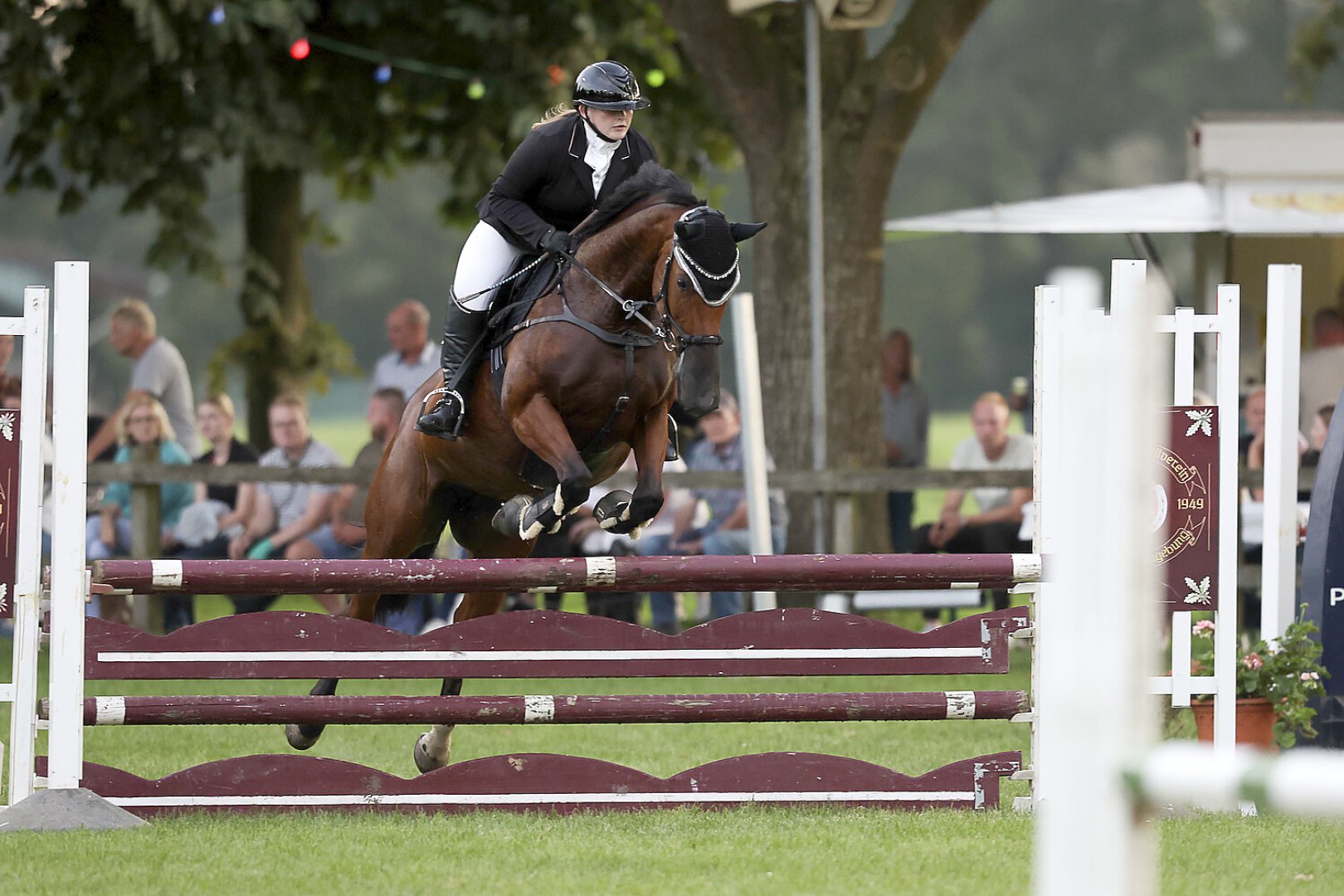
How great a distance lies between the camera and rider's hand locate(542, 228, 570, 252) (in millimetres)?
6039

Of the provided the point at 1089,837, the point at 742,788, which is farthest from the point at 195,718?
the point at 1089,837

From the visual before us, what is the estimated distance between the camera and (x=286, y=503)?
10602 mm

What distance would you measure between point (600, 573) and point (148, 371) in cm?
664

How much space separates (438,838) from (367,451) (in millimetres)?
5816

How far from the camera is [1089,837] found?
2.23m

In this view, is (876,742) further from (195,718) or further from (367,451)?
(367,451)

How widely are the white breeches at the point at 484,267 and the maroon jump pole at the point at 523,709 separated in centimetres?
172

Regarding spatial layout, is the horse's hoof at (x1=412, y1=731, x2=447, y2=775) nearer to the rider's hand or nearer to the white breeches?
the white breeches

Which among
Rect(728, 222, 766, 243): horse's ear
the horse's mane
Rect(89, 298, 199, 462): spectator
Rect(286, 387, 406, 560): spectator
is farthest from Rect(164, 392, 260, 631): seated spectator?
Rect(728, 222, 766, 243): horse's ear

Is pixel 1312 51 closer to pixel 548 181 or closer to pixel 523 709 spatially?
pixel 548 181

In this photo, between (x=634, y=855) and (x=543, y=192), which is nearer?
(x=634, y=855)

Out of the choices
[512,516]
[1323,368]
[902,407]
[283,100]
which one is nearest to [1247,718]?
[512,516]

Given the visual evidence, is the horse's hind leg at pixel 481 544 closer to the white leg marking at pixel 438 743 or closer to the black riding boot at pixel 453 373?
the white leg marking at pixel 438 743

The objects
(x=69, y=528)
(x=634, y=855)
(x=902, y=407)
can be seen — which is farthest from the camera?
(x=902, y=407)
